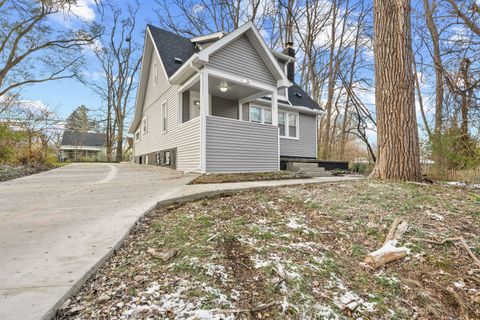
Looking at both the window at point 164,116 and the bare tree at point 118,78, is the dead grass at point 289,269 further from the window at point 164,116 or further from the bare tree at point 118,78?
the bare tree at point 118,78

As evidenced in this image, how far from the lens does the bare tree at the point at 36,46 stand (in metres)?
11.8

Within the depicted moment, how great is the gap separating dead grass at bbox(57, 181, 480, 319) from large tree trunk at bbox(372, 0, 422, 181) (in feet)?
5.34

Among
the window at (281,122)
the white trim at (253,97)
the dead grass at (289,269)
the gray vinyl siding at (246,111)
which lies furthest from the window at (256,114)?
the dead grass at (289,269)

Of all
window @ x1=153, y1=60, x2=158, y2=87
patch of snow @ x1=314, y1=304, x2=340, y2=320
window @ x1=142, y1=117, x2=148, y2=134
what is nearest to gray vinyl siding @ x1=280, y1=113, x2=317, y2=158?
window @ x1=153, y1=60, x2=158, y2=87

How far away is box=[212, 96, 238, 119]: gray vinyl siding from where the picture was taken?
9406 mm

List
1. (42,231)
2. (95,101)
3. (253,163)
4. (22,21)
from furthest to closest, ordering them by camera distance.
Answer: (95,101) → (22,21) → (253,163) → (42,231)

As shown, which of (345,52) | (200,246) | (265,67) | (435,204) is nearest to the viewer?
(200,246)

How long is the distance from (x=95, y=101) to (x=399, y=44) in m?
24.7

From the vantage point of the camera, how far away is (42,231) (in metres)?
2.26

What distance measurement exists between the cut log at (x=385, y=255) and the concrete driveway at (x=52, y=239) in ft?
6.81

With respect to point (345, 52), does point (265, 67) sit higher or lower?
lower

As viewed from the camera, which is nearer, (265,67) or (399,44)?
(399,44)

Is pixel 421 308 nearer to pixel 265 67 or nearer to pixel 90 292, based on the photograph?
pixel 90 292

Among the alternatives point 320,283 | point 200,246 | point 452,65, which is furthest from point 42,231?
point 452,65
